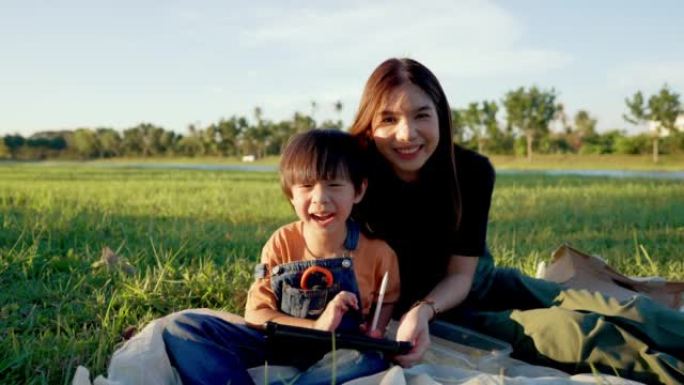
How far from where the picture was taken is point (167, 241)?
4.24 meters

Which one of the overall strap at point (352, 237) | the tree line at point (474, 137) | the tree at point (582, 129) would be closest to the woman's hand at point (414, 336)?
the overall strap at point (352, 237)

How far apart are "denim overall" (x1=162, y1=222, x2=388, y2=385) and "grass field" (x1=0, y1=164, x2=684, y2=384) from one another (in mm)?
341

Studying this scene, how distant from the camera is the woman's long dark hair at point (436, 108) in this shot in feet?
7.37

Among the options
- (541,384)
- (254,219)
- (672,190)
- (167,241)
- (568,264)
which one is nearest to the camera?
(541,384)

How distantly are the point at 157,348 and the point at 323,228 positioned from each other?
590 mm

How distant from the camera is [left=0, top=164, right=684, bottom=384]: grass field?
91.4 inches

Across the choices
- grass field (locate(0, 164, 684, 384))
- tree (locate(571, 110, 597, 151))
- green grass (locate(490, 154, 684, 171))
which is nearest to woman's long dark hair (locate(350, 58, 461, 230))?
grass field (locate(0, 164, 684, 384))

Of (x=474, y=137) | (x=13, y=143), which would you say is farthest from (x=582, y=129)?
(x=13, y=143)

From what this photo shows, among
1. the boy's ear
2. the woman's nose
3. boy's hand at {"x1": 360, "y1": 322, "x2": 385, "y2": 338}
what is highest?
the woman's nose

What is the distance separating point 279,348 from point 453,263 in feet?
2.32

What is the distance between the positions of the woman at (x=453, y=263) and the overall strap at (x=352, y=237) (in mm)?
117

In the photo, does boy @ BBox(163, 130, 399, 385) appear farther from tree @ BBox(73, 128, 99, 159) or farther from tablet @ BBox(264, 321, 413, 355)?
tree @ BBox(73, 128, 99, 159)

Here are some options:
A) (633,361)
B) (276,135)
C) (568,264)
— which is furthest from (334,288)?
(276,135)

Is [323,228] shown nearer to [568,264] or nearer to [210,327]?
[210,327]
